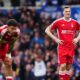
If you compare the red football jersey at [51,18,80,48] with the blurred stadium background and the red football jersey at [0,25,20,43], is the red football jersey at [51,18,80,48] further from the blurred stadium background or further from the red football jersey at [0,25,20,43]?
the blurred stadium background

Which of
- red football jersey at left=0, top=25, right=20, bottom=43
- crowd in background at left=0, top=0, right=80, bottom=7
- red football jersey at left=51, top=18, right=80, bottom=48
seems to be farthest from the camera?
crowd in background at left=0, top=0, right=80, bottom=7

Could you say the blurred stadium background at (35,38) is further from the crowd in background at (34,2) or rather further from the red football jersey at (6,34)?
the red football jersey at (6,34)

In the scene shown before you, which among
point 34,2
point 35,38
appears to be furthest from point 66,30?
point 34,2

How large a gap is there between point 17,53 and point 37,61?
152cm

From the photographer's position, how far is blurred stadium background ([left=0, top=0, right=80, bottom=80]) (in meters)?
21.7

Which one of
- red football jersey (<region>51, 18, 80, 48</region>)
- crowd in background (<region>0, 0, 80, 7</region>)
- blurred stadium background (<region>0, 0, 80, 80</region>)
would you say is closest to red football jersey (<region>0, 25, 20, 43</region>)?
red football jersey (<region>51, 18, 80, 48</region>)

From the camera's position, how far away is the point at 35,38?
24.3 metres

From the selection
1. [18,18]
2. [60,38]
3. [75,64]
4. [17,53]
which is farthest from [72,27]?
[18,18]

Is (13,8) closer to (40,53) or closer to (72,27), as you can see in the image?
(40,53)

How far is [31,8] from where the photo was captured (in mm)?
25984

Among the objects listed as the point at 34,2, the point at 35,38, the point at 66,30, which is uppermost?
the point at 34,2

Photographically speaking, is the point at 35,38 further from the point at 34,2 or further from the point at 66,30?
the point at 66,30

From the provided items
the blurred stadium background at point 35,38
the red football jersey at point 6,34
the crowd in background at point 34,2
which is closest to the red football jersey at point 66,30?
the red football jersey at point 6,34

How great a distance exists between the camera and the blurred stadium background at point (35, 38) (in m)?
21.7
